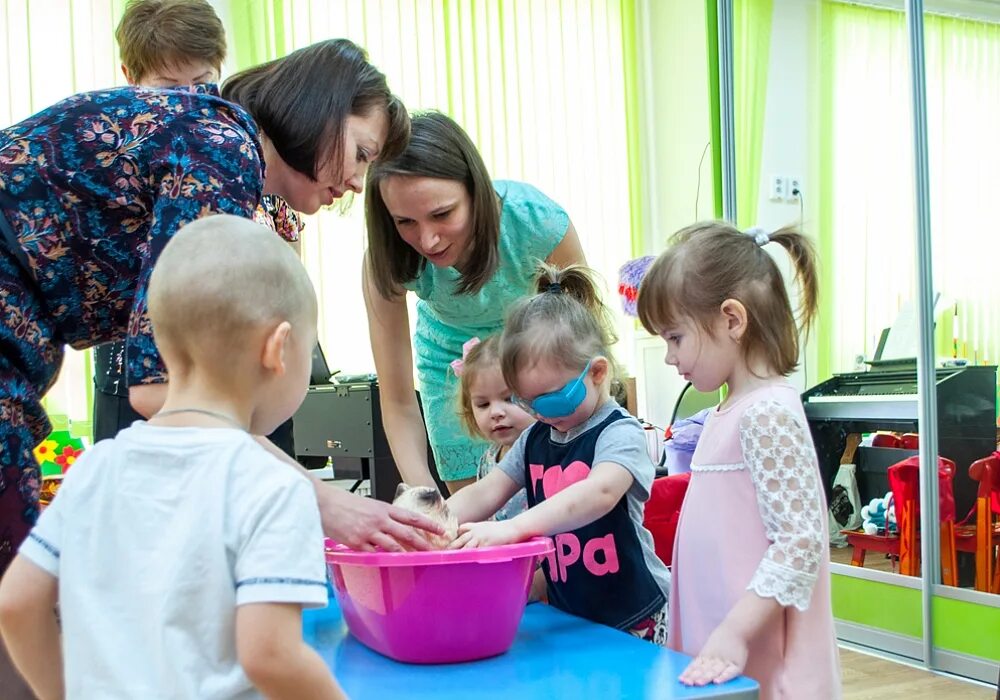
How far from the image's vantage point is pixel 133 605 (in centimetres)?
72

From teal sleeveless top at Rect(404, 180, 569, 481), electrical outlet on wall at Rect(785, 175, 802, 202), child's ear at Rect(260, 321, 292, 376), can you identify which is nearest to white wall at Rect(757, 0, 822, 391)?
electrical outlet on wall at Rect(785, 175, 802, 202)

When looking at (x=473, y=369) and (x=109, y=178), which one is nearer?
(x=109, y=178)

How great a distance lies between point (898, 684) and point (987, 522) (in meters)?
0.50

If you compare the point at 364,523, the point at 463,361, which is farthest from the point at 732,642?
the point at 463,361

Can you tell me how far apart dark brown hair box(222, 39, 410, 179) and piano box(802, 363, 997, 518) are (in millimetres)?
2170

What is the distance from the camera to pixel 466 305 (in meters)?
1.83

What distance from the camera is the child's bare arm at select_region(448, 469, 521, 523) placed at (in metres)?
1.48

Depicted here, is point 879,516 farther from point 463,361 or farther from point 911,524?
point 463,361

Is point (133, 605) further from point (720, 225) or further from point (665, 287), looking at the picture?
point (720, 225)

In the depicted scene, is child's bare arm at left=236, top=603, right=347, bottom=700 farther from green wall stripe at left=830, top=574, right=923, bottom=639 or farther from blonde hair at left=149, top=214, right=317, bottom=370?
green wall stripe at left=830, top=574, right=923, bottom=639

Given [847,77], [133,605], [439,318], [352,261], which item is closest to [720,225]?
[439,318]

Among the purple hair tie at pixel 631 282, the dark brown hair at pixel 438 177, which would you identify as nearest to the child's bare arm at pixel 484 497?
the dark brown hair at pixel 438 177

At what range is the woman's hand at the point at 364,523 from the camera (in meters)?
0.98

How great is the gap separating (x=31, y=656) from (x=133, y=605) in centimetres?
13
